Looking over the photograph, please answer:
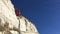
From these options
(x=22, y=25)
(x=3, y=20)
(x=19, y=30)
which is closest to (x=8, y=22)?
(x=3, y=20)

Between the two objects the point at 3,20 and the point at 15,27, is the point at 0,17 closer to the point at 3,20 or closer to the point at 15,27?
the point at 3,20

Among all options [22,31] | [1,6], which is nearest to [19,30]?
[22,31]

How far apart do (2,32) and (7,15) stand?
3.15m

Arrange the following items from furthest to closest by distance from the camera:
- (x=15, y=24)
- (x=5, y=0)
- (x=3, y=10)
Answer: (x=5, y=0), (x=15, y=24), (x=3, y=10)

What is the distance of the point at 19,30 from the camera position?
95.6ft

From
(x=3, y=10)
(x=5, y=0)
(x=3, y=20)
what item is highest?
(x=5, y=0)

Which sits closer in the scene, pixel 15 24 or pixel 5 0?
pixel 15 24

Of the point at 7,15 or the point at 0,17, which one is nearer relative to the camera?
the point at 0,17

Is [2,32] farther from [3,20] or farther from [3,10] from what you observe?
[3,10]

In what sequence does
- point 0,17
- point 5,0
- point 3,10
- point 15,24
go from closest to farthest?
point 0,17 < point 3,10 < point 15,24 < point 5,0

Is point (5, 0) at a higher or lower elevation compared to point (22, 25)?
higher

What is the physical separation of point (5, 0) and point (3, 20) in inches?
232

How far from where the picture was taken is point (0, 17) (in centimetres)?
2522

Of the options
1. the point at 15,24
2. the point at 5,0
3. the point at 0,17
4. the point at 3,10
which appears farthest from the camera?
the point at 5,0
